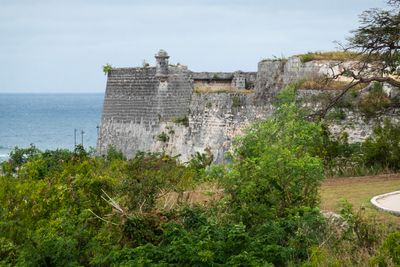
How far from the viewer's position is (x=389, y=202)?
60.3ft

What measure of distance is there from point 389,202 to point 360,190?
2.12 meters

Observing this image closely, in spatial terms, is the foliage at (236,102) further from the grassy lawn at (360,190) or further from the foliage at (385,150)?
the grassy lawn at (360,190)

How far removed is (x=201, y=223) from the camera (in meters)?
15.7

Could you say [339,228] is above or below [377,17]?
below

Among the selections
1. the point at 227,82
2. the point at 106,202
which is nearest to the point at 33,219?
the point at 106,202

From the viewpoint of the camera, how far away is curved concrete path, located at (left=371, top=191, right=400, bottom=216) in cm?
1739

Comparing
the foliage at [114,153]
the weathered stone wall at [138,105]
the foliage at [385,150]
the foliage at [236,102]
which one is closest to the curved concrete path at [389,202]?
the foliage at [385,150]

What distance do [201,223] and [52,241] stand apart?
95.6 inches

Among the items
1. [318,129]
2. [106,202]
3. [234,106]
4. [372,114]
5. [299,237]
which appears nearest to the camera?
[299,237]

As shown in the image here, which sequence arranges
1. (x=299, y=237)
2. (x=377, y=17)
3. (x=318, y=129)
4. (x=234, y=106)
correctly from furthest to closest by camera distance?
1. (x=234, y=106)
2. (x=318, y=129)
3. (x=377, y=17)
4. (x=299, y=237)

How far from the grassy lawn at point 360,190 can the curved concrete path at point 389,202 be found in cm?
11

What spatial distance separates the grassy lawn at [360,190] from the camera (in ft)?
57.7

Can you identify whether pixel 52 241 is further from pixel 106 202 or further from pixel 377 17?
pixel 377 17

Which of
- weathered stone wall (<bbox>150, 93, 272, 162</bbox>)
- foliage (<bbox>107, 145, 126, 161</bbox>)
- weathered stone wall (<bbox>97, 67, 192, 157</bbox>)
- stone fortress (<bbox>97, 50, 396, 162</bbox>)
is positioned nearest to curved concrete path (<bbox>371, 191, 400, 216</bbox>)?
stone fortress (<bbox>97, 50, 396, 162</bbox>)
